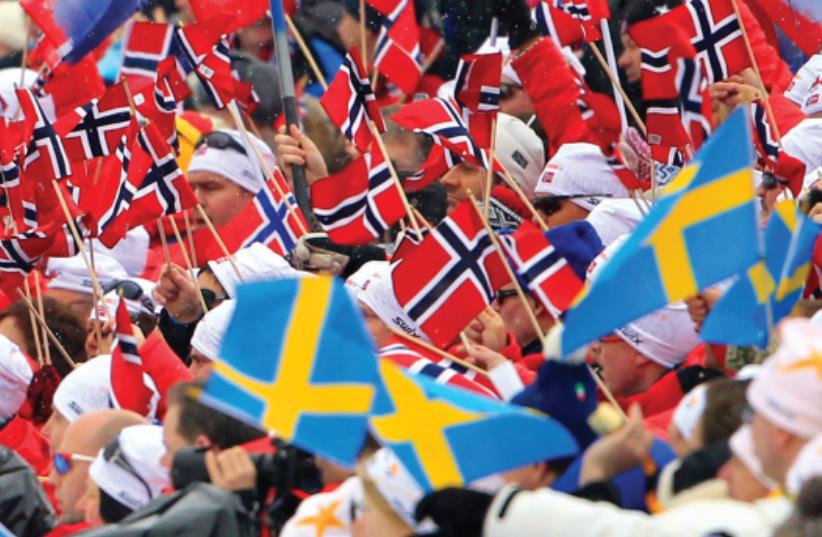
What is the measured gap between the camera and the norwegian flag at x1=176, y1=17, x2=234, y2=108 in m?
9.77

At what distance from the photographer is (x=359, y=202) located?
29.5 ft

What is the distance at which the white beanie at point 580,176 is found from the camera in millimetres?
9203

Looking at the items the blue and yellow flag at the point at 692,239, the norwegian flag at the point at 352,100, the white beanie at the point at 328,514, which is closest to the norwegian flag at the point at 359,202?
the norwegian flag at the point at 352,100

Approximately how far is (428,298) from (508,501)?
2.74m

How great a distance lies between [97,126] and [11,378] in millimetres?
1304

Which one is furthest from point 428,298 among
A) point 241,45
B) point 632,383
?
point 241,45

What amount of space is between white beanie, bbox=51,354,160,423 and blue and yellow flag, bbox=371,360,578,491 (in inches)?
109

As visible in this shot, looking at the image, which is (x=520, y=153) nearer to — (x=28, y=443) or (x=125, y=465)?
(x=28, y=443)

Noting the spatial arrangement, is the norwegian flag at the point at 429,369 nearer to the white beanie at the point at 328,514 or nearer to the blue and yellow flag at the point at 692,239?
the white beanie at the point at 328,514

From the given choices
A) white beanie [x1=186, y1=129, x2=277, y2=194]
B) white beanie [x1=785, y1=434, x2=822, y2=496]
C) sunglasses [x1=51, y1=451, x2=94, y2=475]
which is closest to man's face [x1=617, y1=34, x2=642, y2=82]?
white beanie [x1=186, y1=129, x2=277, y2=194]

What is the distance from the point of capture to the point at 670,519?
16.2 ft

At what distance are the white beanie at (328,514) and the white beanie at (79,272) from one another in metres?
4.15

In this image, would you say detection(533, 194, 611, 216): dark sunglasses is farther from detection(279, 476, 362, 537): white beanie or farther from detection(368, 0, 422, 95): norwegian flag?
detection(279, 476, 362, 537): white beanie

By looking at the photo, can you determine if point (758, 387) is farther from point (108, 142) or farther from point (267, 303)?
point (108, 142)
